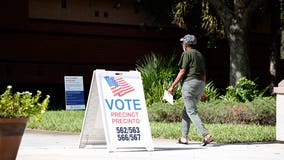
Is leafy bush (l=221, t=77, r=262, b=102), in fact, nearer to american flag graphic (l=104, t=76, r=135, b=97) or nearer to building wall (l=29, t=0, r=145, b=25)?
american flag graphic (l=104, t=76, r=135, b=97)

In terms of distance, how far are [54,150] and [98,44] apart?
56.5 feet

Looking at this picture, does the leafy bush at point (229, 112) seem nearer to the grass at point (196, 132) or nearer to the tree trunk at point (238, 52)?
the grass at point (196, 132)

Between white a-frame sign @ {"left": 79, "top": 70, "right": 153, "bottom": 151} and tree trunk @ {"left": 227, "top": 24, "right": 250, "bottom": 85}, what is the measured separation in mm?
11643

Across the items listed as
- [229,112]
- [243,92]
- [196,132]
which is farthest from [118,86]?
[243,92]

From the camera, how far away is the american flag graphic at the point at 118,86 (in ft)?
41.7

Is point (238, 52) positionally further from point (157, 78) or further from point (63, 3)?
point (63, 3)

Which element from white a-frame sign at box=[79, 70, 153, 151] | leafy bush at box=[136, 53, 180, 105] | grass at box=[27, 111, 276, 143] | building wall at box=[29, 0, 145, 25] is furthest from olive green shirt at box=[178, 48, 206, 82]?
building wall at box=[29, 0, 145, 25]

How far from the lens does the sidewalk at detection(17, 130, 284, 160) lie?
11.5 metres

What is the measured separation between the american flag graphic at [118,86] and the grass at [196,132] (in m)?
2.63

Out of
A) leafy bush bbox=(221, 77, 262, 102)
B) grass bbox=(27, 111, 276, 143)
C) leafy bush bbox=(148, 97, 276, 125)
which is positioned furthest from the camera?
leafy bush bbox=(221, 77, 262, 102)

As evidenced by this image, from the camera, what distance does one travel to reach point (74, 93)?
950 inches

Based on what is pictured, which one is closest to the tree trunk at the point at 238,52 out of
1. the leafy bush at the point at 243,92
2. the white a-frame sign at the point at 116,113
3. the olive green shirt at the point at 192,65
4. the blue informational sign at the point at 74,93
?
the leafy bush at the point at 243,92

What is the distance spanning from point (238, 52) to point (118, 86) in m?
12.2

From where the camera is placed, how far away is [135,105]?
12.9m
